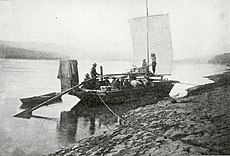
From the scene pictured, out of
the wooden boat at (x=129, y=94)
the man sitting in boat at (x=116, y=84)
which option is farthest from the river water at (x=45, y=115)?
the man sitting in boat at (x=116, y=84)

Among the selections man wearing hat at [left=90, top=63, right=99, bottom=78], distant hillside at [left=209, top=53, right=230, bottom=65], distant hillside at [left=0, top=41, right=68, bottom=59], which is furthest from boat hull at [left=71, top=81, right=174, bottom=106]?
distant hillside at [left=209, top=53, right=230, bottom=65]

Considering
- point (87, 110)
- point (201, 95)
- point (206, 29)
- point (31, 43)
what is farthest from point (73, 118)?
point (206, 29)

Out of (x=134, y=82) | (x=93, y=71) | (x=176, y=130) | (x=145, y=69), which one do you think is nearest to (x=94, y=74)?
(x=93, y=71)

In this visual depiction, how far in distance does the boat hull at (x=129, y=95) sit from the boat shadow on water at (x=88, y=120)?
0.06 meters

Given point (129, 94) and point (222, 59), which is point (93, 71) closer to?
point (129, 94)

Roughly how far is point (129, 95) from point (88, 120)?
0.76 meters

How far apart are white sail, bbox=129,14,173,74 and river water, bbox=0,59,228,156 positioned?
226 mm

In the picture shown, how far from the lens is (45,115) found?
411 centimetres

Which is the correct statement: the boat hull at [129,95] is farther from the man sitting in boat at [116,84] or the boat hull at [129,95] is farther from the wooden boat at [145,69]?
the man sitting in boat at [116,84]

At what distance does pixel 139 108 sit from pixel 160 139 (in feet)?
2.86

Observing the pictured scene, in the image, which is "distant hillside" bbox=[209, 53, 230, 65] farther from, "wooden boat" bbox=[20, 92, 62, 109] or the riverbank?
"wooden boat" bbox=[20, 92, 62, 109]

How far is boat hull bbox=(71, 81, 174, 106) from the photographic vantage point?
3.87m

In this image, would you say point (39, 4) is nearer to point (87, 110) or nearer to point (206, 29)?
point (87, 110)

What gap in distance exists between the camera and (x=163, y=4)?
3.12m
